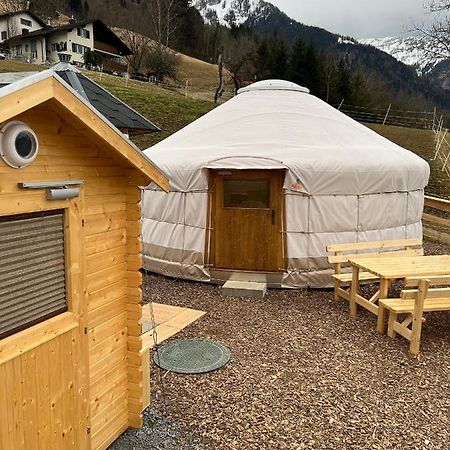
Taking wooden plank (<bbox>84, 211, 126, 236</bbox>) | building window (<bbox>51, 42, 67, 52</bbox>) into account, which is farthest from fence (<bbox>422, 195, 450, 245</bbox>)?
building window (<bbox>51, 42, 67, 52</bbox>)

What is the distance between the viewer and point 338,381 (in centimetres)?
451

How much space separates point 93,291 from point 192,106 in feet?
74.1

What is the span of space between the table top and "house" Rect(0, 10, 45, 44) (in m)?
49.2

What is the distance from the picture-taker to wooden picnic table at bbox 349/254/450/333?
556 cm

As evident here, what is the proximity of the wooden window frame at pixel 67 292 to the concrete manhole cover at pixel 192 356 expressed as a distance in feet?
6.46

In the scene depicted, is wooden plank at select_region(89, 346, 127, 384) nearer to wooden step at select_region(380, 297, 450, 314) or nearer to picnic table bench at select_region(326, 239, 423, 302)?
Result: wooden step at select_region(380, 297, 450, 314)

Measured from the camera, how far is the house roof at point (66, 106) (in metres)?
2.22

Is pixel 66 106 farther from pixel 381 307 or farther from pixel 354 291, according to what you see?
pixel 354 291

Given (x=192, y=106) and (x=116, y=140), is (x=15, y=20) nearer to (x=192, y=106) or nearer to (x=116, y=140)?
(x=192, y=106)

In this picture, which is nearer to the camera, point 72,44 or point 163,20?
point 72,44

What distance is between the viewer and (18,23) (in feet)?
149

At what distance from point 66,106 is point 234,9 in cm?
18126

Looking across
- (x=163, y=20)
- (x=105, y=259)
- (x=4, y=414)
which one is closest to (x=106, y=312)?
(x=105, y=259)

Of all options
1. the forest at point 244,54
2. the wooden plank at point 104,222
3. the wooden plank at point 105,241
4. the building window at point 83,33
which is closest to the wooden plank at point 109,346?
the wooden plank at point 105,241
